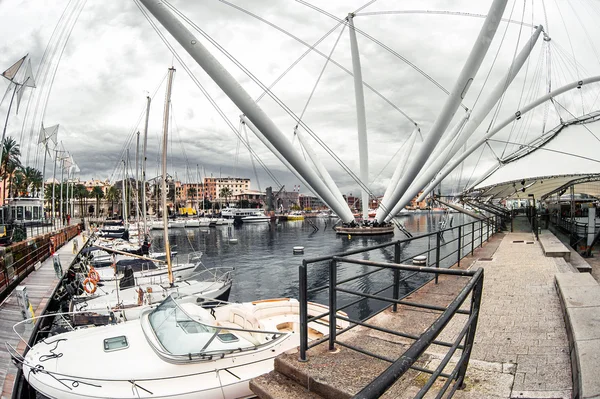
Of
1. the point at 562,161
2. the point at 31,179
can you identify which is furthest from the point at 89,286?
the point at 31,179

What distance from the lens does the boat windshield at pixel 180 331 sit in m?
6.34

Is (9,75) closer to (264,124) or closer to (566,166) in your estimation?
(264,124)

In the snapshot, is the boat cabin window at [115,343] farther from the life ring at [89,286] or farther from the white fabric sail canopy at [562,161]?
the white fabric sail canopy at [562,161]

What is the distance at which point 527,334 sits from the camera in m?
4.07

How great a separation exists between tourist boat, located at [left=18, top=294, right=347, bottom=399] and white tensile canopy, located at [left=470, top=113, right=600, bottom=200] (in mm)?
18424

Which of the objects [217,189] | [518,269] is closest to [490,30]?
[518,269]

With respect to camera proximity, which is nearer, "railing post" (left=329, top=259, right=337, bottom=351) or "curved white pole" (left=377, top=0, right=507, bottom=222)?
"railing post" (left=329, top=259, right=337, bottom=351)

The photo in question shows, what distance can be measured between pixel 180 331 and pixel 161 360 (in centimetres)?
57

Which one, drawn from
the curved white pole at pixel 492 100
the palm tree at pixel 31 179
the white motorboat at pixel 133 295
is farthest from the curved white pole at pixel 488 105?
the palm tree at pixel 31 179

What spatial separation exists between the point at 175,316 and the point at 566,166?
72.2 ft

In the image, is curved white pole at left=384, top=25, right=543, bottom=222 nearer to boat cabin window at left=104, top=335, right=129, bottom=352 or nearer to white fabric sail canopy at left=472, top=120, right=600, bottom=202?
white fabric sail canopy at left=472, top=120, right=600, bottom=202

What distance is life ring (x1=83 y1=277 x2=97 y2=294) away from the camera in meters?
13.7

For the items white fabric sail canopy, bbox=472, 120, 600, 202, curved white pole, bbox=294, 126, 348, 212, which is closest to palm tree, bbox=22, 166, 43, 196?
curved white pole, bbox=294, 126, 348, 212

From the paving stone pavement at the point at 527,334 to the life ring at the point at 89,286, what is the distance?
13.9 metres
